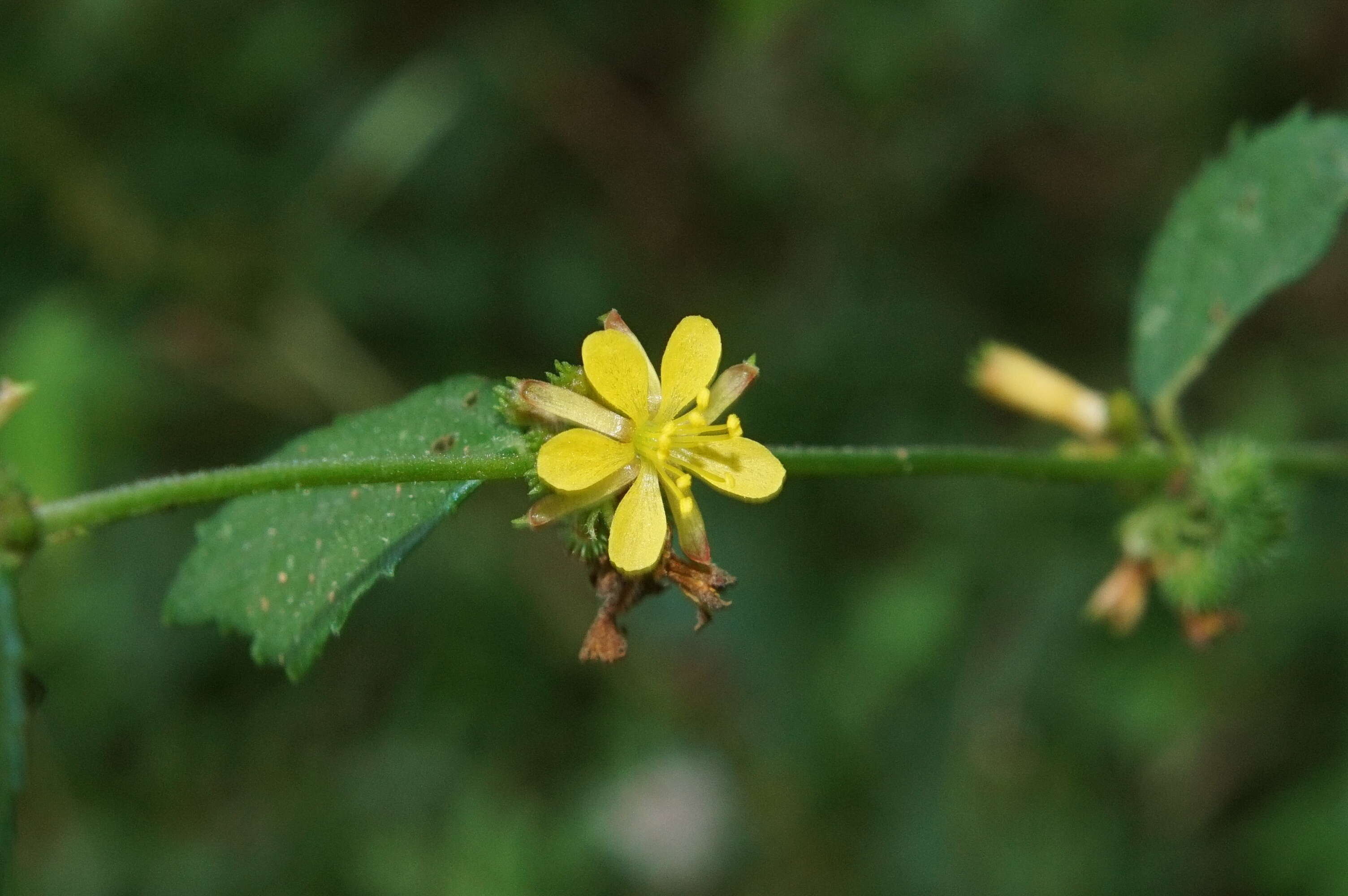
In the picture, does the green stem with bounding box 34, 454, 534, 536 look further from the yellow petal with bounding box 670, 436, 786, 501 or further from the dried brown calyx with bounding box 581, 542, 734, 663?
the yellow petal with bounding box 670, 436, 786, 501

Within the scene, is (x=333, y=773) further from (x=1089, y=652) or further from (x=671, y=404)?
(x=671, y=404)

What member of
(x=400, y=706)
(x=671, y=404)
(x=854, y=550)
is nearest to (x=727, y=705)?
(x=854, y=550)

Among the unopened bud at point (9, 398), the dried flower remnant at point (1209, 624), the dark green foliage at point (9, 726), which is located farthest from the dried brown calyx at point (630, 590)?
the dried flower remnant at point (1209, 624)

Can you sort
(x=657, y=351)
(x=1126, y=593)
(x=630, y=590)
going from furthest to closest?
(x=657, y=351) < (x=1126, y=593) < (x=630, y=590)

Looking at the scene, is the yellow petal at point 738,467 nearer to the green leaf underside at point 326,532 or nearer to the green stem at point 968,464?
the green stem at point 968,464

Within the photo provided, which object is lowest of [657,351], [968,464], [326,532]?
[326,532]

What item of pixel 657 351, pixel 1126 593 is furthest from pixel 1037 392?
pixel 657 351

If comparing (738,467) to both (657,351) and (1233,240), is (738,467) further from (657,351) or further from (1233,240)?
(657,351)
